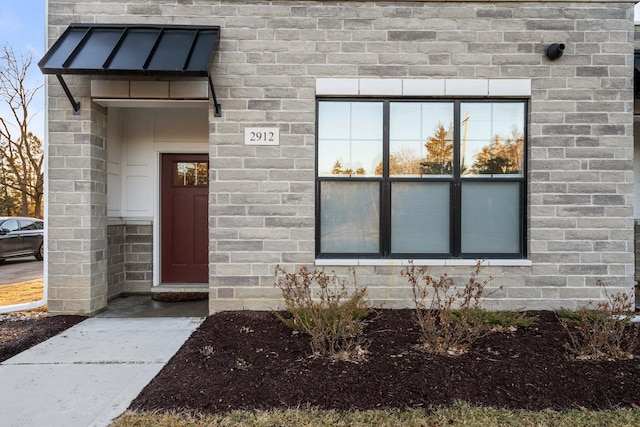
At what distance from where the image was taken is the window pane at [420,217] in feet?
18.0

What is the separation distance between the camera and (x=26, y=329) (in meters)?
4.98

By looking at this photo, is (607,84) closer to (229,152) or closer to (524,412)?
(524,412)

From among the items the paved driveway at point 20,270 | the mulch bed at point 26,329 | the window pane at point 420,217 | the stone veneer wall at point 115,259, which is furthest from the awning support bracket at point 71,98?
the paved driveway at point 20,270

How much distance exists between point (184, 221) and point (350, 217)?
3175 millimetres

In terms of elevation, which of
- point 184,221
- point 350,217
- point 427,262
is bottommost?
point 427,262

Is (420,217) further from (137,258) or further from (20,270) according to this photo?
(20,270)

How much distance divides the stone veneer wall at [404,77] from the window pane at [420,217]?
20.3 inches

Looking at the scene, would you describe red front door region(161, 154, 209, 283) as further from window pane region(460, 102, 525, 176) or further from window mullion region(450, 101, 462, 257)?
window pane region(460, 102, 525, 176)

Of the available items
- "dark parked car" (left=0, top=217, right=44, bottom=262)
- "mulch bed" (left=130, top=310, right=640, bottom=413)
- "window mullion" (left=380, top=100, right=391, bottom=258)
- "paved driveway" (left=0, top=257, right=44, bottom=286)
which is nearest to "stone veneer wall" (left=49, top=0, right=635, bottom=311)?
"window mullion" (left=380, top=100, right=391, bottom=258)

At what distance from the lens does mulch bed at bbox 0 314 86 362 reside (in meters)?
4.43

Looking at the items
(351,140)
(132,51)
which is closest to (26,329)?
(132,51)

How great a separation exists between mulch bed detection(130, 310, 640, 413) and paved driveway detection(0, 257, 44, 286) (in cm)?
727

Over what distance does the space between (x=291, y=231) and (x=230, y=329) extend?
1445 mm

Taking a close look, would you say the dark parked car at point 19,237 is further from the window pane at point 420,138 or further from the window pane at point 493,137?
the window pane at point 493,137
